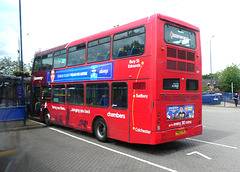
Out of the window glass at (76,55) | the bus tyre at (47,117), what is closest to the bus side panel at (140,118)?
the window glass at (76,55)

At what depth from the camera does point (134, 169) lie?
5184 mm

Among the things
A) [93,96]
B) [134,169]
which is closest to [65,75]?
[93,96]

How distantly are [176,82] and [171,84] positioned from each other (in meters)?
0.23

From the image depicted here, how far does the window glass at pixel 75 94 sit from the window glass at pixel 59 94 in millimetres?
511

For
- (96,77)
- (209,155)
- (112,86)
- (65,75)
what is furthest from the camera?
(65,75)

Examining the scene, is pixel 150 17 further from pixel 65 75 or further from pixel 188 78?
pixel 65 75

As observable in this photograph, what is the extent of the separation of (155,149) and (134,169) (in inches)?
84.2

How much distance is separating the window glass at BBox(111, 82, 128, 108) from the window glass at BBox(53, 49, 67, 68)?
3758 millimetres

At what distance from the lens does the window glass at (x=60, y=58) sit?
10.1m

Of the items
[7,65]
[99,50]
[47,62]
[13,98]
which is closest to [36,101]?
[47,62]

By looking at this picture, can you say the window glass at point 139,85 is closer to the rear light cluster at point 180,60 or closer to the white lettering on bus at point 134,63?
the white lettering on bus at point 134,63

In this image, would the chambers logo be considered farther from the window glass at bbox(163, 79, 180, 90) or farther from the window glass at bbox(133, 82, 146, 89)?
the window glass at bbox(133, 82, 146, 89)

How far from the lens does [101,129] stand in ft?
27.0

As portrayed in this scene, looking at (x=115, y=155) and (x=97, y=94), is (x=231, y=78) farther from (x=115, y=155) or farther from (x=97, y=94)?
(x=115, y=155)
